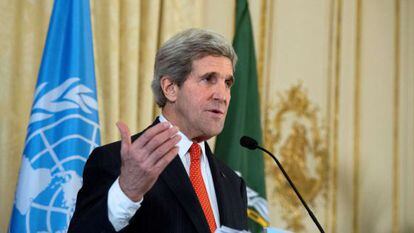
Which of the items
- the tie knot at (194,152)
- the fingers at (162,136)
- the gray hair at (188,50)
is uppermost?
the gray hair at (188,50)

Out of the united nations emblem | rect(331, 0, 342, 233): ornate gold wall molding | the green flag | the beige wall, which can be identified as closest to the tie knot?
the beige wall

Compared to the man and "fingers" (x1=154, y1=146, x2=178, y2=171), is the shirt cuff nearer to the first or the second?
the man

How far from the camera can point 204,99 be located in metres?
2.78

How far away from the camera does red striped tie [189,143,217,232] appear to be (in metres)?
2.54

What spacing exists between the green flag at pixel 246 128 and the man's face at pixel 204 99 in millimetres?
1997

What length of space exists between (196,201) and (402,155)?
4319mm

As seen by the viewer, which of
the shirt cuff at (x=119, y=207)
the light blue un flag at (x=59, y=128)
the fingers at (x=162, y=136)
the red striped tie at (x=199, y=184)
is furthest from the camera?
the light blue un flag at (x=59, y=128)

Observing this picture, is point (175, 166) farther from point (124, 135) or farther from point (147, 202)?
point (124, 135)

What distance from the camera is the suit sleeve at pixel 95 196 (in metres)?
2.19

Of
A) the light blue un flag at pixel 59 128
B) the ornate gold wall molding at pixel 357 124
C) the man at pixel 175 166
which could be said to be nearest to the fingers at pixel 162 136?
the man at pixel 175 166

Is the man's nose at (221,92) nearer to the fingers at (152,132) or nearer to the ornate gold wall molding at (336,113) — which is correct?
the fingers at (152,132)

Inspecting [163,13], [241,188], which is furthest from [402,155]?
[241,188]

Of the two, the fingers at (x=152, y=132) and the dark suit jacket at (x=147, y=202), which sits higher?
the fingers at (x=152, y=132)

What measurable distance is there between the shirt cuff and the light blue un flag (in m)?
1.34
